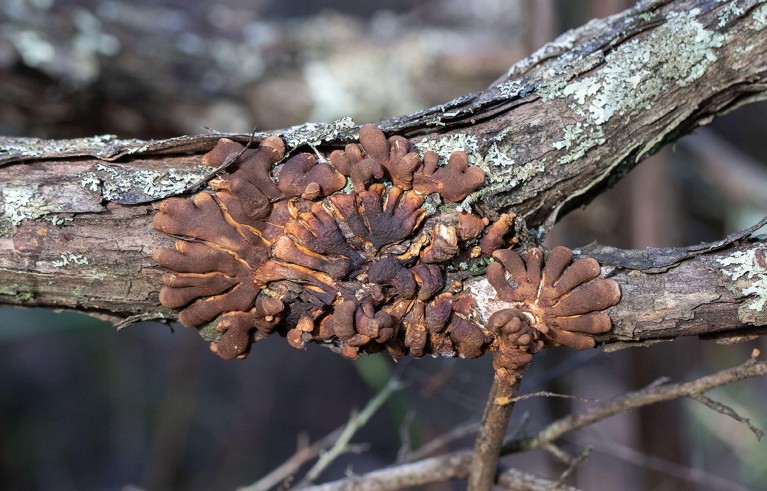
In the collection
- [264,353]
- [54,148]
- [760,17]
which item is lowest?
[54,148]

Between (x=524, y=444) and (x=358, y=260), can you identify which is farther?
(x=524, y=444)

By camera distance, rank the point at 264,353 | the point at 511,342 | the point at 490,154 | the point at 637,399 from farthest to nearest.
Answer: the point at 264,353 < the point at 637,399 < the point at 490,154 < the point at 511,342

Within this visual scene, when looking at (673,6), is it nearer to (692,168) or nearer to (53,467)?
(692,168)

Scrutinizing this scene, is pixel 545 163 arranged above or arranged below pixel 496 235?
above

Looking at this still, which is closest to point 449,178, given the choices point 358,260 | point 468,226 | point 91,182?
point 468,226

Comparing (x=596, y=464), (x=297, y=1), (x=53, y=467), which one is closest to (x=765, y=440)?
(x=596, y=464)

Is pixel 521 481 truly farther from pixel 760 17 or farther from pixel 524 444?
pixel 760 17

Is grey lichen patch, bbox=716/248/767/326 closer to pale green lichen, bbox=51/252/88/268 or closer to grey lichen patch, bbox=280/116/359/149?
grey lichen patch, bbox=280/116/359/149
